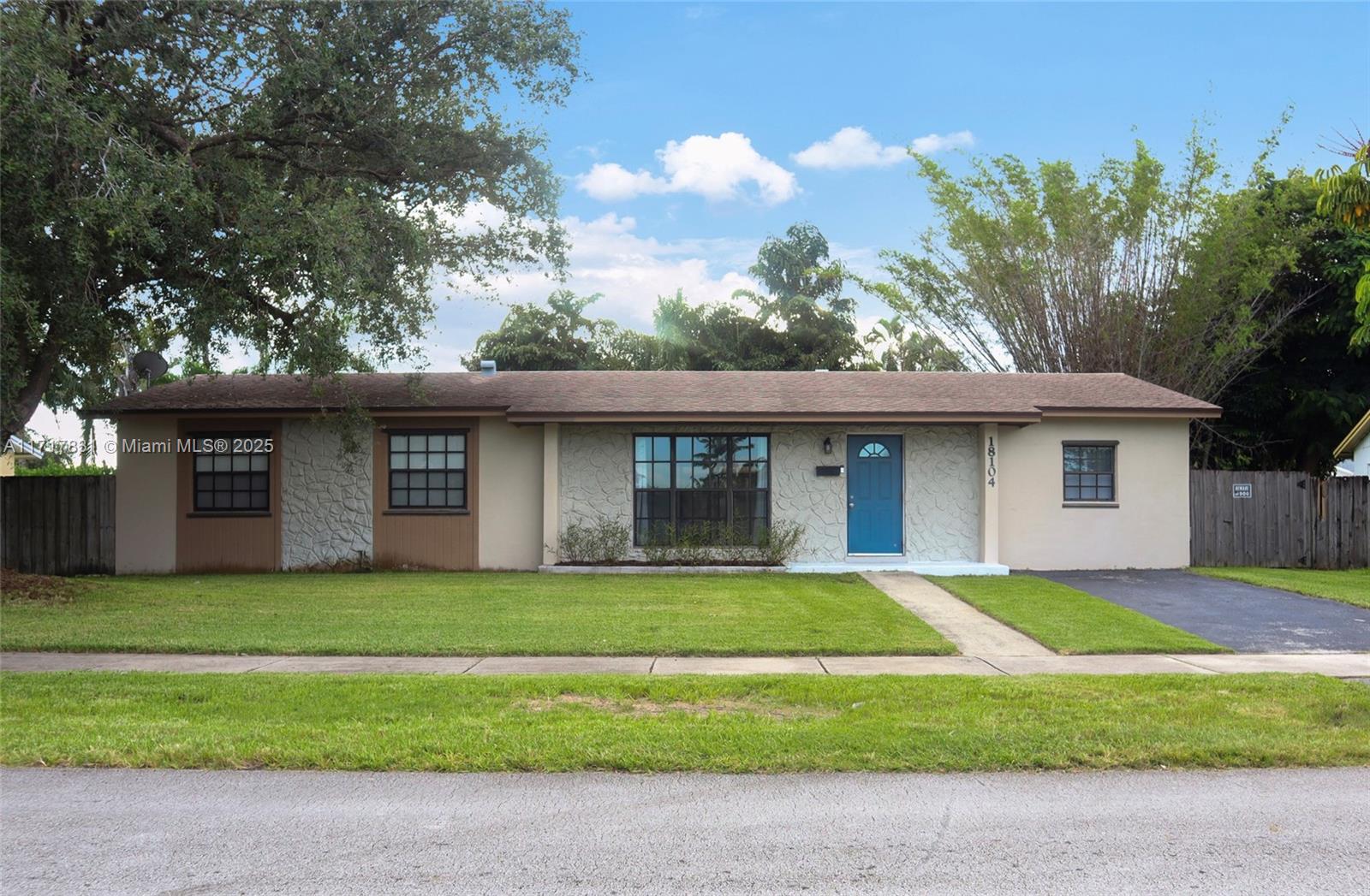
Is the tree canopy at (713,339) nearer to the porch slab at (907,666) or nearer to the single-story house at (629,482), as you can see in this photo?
the single-story house at (629,482)

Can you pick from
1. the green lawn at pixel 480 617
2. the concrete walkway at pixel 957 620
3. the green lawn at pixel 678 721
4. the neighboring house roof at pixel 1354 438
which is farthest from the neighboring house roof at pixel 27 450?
the neighboring house roof at pixel 1354 438

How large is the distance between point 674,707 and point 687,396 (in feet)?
35.8

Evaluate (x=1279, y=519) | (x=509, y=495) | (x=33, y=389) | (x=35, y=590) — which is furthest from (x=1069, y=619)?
(x=33, y=389)

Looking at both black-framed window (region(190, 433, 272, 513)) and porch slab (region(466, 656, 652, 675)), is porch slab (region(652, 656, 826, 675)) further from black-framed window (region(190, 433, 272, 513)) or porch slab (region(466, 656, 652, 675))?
black-framed window (region(190, 433, 272, 513))

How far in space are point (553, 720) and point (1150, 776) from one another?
377cm

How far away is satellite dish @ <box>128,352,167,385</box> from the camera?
19969 mm

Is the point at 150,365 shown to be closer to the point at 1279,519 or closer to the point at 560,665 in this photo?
the point at 560,665

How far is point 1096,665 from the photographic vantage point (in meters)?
9.38

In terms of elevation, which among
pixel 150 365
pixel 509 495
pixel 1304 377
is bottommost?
pixel 509 495

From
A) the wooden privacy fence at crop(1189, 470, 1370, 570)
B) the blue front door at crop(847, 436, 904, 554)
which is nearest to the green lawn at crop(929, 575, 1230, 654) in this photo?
the blue front door at crop(847, 436, 904, 554)

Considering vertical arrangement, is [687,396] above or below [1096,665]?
above

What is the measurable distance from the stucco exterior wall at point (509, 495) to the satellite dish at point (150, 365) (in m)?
7.36

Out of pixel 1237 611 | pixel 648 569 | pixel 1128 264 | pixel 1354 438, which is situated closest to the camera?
pixel 1237 611

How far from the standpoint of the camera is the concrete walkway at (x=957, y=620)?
10.4 m
